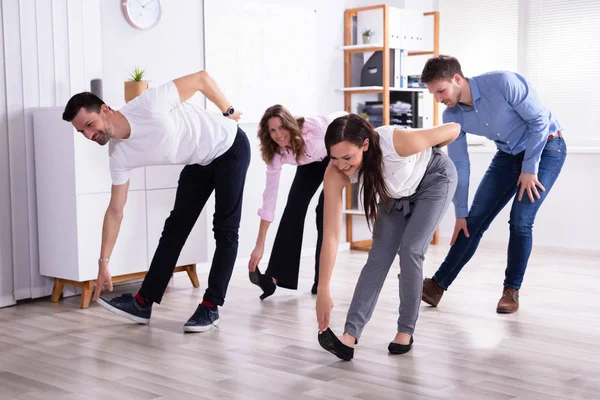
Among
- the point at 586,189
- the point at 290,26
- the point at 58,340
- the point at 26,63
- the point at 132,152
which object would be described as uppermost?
the point at 290,26

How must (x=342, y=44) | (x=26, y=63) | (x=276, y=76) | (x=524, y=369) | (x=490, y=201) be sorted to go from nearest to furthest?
(x=524, y=369) → (x=490, y=201) → (x=26, y=63) → (x=276, y=76) → (x=342, y=44)

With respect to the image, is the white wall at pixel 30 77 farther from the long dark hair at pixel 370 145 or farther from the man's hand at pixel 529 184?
the man's hand at pixel 529 184

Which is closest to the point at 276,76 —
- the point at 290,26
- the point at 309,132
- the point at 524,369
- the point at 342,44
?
the point at 290,26

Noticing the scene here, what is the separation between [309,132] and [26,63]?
1.48m

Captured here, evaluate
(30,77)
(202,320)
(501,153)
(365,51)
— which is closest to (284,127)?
(202,320)

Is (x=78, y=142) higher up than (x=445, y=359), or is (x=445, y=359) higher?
(x=78, y=142)

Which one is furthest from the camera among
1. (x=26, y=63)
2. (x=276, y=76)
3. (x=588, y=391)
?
(x=276, y=76)

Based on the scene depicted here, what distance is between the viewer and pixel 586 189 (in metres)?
5.38

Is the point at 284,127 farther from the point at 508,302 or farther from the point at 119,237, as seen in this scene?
the point at 508,302

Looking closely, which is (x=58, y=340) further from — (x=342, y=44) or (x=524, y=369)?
(x=342, y=44)

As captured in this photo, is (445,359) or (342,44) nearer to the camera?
(445,359)

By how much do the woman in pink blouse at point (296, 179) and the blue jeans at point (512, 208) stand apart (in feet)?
2.39

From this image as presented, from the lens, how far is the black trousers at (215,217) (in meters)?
3.24

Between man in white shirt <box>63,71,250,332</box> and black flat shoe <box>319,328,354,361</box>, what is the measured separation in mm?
732
